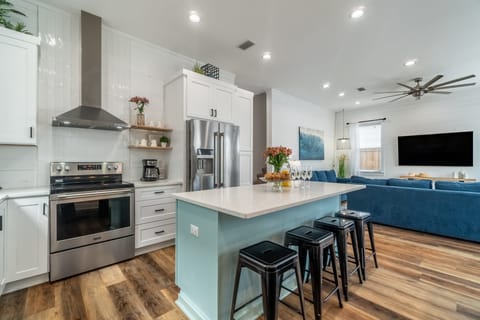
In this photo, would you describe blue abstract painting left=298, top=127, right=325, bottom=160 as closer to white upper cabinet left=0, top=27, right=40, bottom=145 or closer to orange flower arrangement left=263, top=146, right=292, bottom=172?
orange flower arrangement left=263, top=146, right=292, bottom=172

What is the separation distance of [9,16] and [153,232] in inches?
118

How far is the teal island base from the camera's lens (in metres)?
1.52

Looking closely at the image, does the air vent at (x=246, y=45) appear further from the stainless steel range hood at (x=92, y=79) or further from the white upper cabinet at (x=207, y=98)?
the stainless steel range hood at (x=92, y=79)

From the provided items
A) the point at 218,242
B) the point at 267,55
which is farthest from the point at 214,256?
the point at 267,55

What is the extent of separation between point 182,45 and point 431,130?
699cm

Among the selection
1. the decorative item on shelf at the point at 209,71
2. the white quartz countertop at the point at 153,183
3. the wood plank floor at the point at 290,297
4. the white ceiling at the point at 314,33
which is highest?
the white ceiling at the point at 314,33

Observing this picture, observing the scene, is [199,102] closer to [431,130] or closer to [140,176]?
[140,176]

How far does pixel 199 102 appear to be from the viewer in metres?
3.28

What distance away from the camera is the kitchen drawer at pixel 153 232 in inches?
109

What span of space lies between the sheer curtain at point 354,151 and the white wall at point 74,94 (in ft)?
21.6

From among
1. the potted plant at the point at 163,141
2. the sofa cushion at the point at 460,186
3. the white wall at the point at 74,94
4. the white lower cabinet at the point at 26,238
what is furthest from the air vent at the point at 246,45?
the sofa cushion at the point at 460,186

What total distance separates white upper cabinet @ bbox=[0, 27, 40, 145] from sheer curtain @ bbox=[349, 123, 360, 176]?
800 centimetres

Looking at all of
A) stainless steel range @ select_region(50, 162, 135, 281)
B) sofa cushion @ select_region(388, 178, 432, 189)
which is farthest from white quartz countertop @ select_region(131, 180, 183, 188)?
sofa cushion @ select_region(388, 178, 432, 189)

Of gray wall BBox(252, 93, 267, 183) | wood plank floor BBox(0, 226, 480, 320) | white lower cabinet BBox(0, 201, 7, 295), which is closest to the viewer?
wood plank floor BBox(0, 226, 480, 320)
